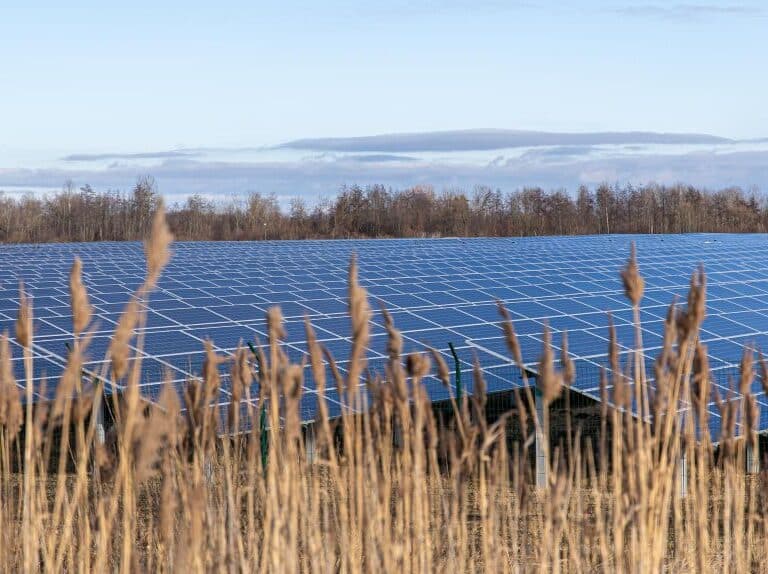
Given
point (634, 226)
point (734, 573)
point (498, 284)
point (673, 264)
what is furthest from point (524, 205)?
point (734, 573)

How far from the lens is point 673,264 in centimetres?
2656

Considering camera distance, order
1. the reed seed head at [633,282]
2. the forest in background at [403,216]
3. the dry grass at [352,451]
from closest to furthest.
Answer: the dry grass at [352,451] < the reed seed head at [633,282] < the forest in background at [403,216]

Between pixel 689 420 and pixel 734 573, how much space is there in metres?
1.51

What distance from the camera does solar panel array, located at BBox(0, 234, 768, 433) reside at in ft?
46.4

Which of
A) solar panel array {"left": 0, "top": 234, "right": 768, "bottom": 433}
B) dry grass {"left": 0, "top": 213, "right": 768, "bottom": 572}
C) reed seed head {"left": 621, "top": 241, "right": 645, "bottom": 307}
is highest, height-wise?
reed seed head {"left": 621, "top": 241, "right": 645, "bottom": 307}

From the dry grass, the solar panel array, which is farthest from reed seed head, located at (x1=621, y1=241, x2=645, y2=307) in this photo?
the solar panel array

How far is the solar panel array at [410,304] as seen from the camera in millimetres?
14156

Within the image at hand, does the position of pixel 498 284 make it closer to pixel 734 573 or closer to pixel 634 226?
pixel 734 573

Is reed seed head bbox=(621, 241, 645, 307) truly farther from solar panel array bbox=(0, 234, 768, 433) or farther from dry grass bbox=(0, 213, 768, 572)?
solar panel array bbox=(0, 234, 768, 433)

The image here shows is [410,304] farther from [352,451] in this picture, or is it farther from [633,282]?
[633,282]

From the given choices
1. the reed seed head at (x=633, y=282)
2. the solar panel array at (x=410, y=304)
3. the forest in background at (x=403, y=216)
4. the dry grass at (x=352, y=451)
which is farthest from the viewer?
the forest in background at (x=403, y=216)

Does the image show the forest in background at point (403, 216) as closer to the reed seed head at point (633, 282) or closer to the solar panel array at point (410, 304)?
the solar panel array at point (410, 304)

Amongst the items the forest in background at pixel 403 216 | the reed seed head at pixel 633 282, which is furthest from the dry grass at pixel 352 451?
the forest in background at pixel 403 216

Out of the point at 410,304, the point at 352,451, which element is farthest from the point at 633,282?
the point at 410,304
